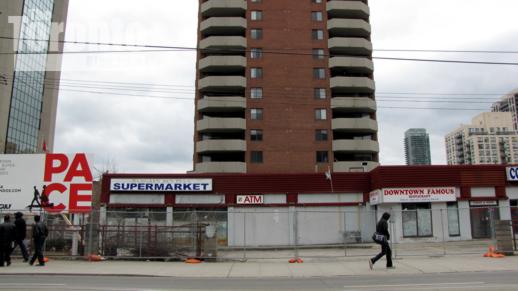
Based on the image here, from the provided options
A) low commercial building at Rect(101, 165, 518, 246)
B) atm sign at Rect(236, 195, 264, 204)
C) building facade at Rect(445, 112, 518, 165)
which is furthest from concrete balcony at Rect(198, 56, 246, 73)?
building facade at Rect(445, 112, 518, 165)

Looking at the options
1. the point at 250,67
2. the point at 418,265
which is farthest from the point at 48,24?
the point at 418,265

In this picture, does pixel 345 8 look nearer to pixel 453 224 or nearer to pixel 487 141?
pixel 453 224

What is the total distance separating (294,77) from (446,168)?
30.0 m

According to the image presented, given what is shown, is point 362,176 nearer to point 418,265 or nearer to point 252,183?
point 252,183

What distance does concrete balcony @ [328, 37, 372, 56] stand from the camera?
60188 millimetres

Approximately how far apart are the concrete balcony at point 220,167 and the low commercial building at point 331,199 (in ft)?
64.1

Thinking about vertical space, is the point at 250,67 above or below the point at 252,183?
above

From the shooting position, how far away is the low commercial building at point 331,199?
31.2 meters

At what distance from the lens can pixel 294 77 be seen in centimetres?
5928

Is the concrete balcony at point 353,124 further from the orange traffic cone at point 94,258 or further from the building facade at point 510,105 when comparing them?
the building facade at point 510,105

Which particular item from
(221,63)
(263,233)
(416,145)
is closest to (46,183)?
(263,233)

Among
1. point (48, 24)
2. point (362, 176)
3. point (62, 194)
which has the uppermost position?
point (48, 24)

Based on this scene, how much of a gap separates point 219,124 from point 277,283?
44.1 metres

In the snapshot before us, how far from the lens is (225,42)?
59.3 m
